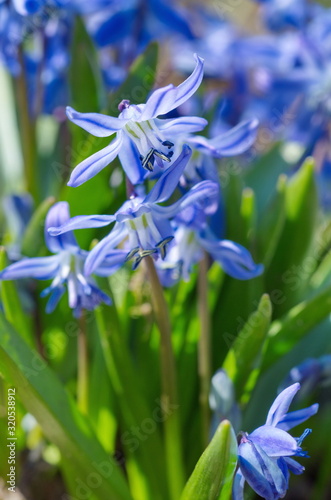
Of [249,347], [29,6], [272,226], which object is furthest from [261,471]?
[29,6]

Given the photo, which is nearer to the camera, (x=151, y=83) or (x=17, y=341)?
(x=17, y=341)

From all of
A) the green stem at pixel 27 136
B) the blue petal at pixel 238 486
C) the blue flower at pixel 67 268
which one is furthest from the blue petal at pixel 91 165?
the green stem at pixel 27 136

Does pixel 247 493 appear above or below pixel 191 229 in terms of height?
below

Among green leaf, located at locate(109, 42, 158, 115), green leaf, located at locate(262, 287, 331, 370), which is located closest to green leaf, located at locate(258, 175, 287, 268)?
green leaf, located at locate(262, 287, 331, 370)

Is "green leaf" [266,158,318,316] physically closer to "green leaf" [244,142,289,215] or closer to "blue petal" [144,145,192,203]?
"green leaf" [244,142,289,215]

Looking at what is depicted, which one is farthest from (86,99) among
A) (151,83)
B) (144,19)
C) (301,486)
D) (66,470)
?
(301,486)

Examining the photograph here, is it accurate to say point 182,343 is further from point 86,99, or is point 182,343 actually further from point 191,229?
point 86,99

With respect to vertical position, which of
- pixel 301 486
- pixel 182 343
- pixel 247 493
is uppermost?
pixel 182 343

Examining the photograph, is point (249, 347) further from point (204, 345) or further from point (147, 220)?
point (147, 220)
